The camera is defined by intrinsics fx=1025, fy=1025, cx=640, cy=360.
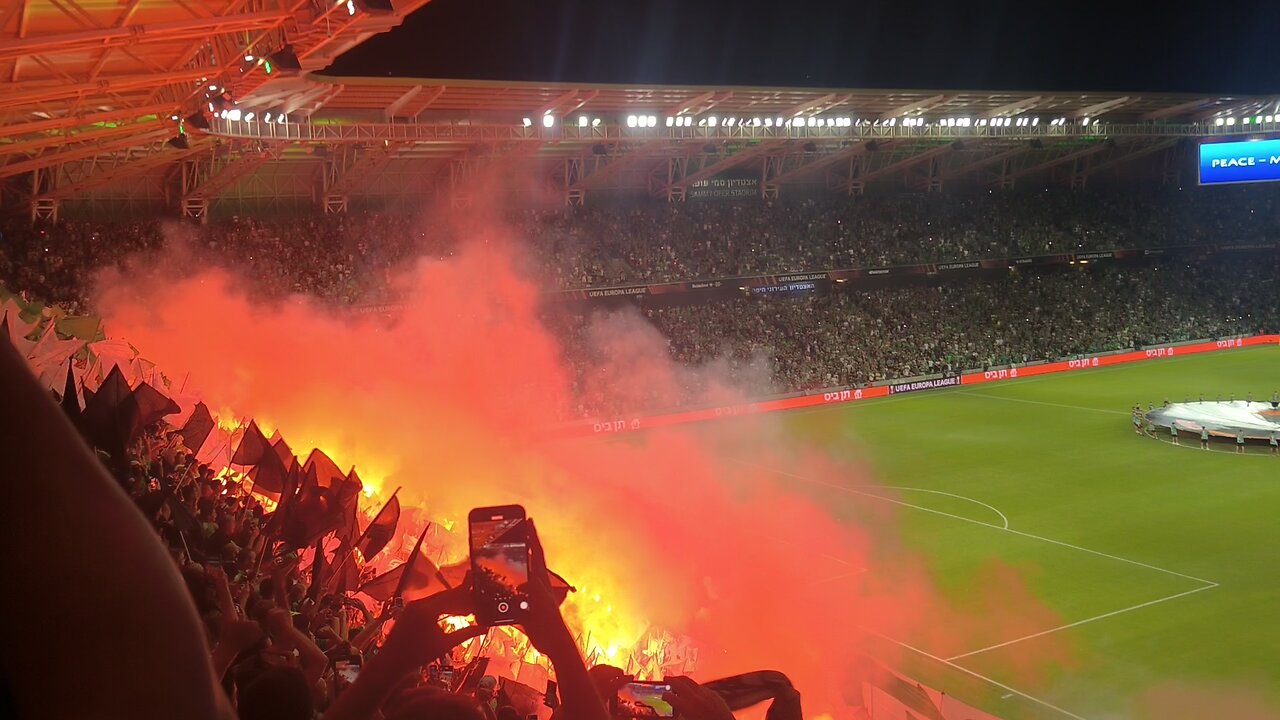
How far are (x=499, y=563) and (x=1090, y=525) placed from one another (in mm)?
20736

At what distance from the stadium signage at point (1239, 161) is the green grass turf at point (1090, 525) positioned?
1011 cm

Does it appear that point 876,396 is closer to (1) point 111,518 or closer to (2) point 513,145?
(2) point 513,145

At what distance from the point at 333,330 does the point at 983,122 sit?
25885 mm

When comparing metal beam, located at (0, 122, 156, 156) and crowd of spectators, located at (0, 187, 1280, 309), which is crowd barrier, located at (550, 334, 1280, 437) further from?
metal beam, located at (0, 122, 156, 156)

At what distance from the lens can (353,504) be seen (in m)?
9.55

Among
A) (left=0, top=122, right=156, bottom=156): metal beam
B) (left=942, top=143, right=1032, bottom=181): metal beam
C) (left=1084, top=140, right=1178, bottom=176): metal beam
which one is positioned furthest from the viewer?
(left=1084, top=140, right=1178, bottom=176): metal beam

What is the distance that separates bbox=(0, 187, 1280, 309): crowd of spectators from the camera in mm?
30500

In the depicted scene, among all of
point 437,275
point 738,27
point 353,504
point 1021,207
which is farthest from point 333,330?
point 1021,207

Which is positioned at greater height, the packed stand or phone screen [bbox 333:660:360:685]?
the packed stand

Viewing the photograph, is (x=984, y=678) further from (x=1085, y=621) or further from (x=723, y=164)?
(x=723, y=164)

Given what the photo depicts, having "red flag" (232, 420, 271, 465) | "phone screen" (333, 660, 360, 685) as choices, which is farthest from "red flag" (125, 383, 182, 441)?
"phone screen" (333, 660, 360, 685)

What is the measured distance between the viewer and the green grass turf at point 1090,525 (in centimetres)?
1462

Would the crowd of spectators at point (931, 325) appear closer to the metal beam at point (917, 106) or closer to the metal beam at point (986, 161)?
the metal beam at point (986, 161)

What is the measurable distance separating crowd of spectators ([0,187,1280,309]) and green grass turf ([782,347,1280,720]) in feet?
29.2
